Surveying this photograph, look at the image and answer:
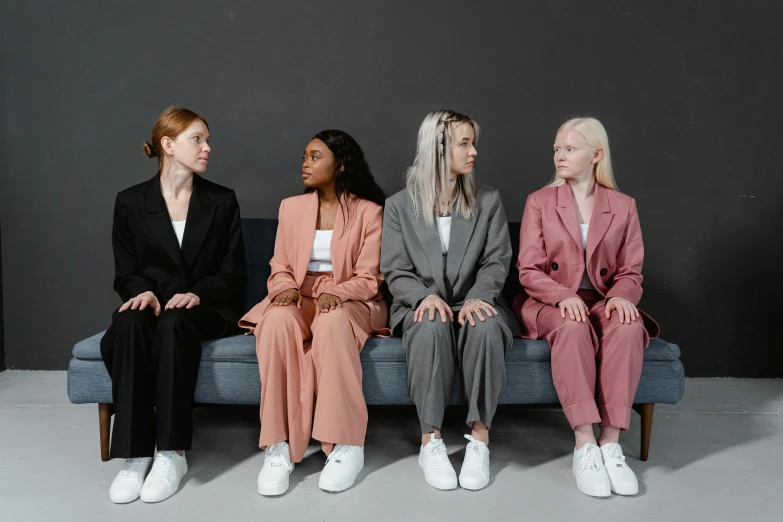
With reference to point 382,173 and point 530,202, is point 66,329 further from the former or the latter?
point 530,202

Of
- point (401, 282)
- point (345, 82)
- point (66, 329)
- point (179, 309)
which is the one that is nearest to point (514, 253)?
point (401, 282)

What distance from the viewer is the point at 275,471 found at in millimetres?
2191

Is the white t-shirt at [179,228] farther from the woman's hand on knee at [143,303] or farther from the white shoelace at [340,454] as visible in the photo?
the white shoelace at [340,454]

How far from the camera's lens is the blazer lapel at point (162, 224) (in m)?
2.67

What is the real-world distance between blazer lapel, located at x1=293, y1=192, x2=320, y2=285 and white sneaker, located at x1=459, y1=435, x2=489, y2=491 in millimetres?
985

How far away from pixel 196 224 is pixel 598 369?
1.69 m

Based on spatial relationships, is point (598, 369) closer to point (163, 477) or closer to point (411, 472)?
point (411, 472)

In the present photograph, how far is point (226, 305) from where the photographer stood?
9.02 feet

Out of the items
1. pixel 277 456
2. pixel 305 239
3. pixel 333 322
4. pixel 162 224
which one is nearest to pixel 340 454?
pixel 277 456

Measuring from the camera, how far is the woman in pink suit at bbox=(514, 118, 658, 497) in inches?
90.5

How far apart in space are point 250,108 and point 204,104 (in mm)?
244

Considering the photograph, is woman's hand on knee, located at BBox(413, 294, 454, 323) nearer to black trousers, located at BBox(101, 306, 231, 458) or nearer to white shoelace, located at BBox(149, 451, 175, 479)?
black trousers, located at BBox(101, 306, 231, 458)

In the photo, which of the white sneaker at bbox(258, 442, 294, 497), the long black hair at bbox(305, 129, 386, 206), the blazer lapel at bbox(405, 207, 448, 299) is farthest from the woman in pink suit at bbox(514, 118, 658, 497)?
the white sneaker at bbox(258, 442, 294, 497)

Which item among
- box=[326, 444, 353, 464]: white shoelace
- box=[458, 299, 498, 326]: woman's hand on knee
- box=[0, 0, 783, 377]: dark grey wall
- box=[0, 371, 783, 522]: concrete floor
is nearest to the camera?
box=[0, 371, 783, 522]: concrete floor
